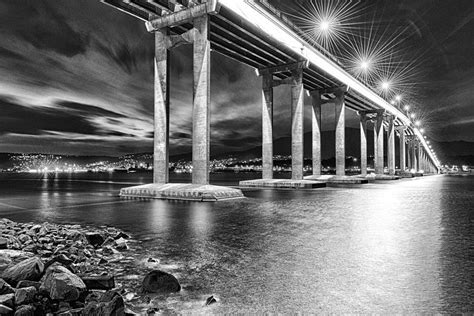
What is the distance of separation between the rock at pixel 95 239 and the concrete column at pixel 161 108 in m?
19.2

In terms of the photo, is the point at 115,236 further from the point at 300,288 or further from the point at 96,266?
the point at 300,288

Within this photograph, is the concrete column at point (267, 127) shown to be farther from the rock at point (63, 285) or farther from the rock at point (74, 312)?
the rock at point (74, 312)

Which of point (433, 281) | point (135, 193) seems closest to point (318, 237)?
point (433, 281)

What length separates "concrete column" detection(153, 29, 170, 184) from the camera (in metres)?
28.3

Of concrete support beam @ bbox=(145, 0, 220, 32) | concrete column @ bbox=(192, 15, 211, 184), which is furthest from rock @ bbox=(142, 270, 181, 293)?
concrete support beam @ bbox=(145, 0, 220, 32)

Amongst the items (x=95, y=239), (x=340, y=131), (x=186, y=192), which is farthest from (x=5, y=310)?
(x=340, y=131)

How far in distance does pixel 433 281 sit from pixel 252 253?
378 centimetres

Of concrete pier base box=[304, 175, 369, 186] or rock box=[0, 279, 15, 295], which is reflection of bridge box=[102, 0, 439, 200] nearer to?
concrete pier base box=[304, 175, 369, 186]

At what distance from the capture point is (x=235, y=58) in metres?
39.6

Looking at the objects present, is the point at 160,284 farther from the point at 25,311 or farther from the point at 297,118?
the point at 297,118

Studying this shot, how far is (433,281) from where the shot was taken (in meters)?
5.82

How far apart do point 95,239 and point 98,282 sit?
3892mm

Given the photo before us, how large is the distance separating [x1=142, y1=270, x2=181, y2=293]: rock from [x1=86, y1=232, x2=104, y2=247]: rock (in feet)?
13.1

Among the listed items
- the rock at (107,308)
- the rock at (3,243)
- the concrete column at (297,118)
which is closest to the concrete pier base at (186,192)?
the rock at (3,243)
